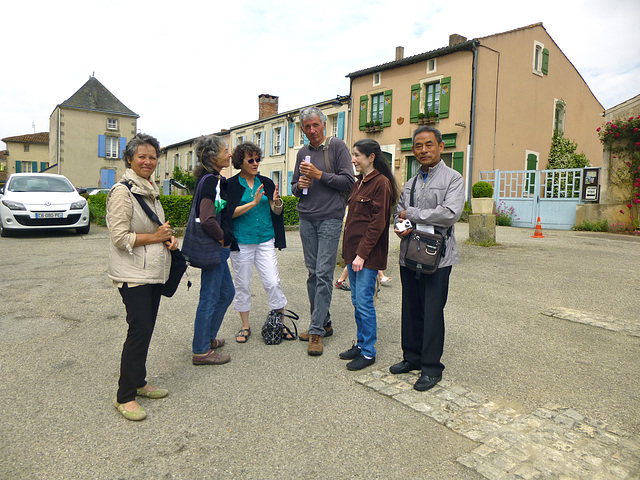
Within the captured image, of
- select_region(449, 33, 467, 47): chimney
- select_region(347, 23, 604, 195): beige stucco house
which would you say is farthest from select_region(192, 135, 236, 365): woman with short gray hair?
select_region(449, 33, 467, 47): chimney

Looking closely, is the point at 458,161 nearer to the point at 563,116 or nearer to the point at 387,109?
the point at 387,109

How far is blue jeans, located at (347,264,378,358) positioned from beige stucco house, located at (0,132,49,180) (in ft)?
206

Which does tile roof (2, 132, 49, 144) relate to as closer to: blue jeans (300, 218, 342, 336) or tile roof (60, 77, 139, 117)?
tile roof (60, 77, 139, 117)

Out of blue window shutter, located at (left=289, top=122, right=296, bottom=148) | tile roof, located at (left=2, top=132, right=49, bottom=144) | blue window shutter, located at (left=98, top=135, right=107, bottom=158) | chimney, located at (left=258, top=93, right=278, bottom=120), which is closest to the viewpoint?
blue window shutter, located at (left=289, top=122, right=296, bottom=148)

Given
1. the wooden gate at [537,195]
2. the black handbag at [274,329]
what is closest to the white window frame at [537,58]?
the wooden gate at [537,195]

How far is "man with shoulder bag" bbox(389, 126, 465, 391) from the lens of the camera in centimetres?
323

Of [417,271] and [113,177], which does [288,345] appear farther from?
[113,177]

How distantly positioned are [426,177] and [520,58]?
18953 mm

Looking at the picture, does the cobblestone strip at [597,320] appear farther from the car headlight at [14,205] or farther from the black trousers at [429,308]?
the car headlight at [14,205]

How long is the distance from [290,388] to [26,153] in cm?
6555

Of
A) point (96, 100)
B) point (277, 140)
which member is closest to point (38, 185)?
point (277, 140)

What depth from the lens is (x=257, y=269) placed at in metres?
4.18

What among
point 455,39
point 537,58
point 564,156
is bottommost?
point 564,156

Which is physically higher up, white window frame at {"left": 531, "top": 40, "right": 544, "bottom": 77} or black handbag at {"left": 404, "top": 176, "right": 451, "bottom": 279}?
white window frame at {"left": 531, "top": 40, "right": 544, "bottom": 77}
